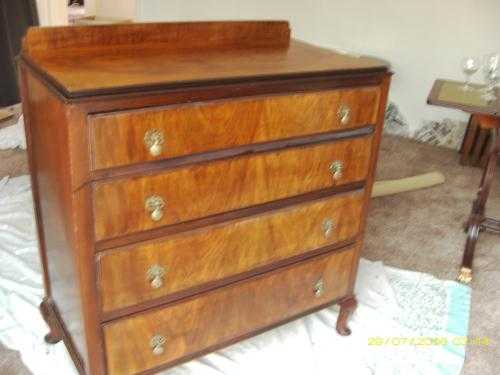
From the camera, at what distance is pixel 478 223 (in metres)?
2.45

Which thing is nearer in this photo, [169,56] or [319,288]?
[169,56]

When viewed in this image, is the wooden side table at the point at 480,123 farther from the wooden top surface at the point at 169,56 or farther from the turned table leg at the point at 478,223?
the wooden top surface at the point at 169,56

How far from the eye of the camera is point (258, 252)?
1.49m

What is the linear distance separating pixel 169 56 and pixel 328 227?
0.72 m

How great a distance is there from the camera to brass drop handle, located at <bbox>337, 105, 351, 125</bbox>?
144cm

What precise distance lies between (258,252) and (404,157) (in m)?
2.48

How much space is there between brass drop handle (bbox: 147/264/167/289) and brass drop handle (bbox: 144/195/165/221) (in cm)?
14

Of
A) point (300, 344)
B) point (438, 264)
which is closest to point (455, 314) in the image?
point (438, 264)

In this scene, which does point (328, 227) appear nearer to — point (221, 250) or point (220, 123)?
point (221, 250)

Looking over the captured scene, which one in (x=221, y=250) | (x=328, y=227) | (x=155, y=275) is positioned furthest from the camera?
(x=328, y=227)

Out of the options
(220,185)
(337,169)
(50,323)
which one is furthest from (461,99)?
(50,323)

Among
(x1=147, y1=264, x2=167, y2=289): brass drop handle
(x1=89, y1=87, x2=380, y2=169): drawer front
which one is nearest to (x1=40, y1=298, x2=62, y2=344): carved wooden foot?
(x1=147, y1=264, x2=167, y2=289): brass drop handle

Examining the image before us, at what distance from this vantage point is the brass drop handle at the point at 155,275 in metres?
1.29

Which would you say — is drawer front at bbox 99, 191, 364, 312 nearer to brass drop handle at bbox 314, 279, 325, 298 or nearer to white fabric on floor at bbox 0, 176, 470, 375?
brass drop handle at bbox 314, 279, 325, 298
